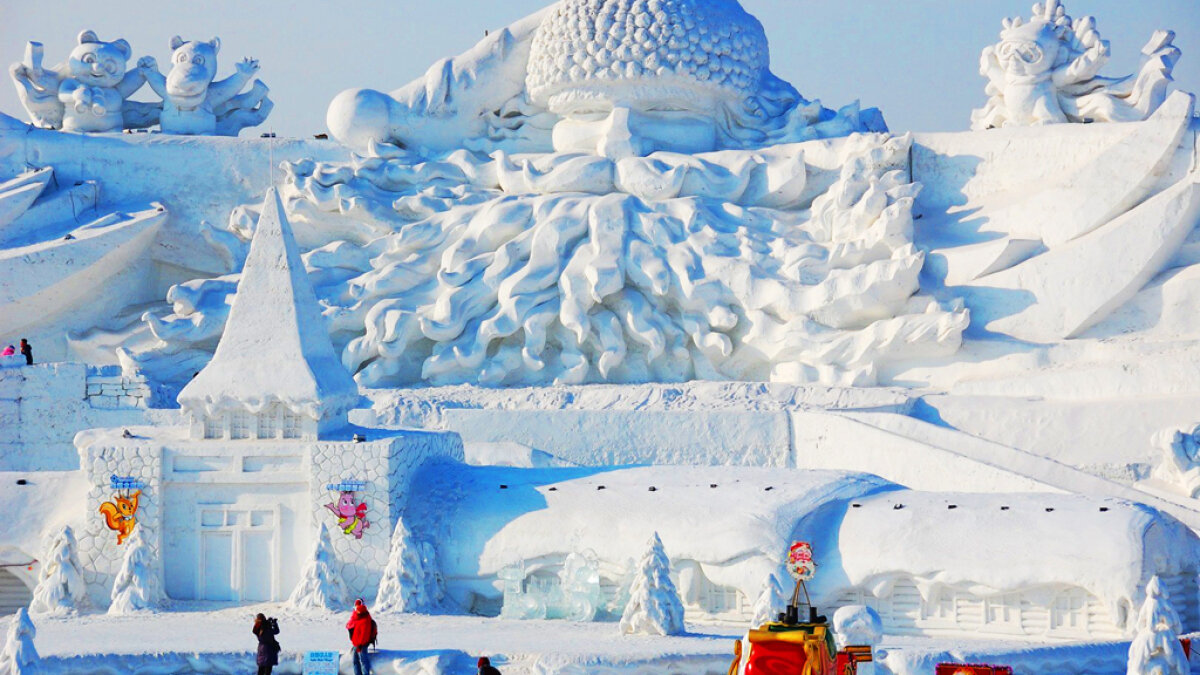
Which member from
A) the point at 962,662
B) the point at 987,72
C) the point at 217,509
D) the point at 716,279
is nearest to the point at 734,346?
the point at 716,279

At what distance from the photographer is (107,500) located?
64.5 ft

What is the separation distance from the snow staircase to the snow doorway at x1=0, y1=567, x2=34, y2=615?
8.35 meters

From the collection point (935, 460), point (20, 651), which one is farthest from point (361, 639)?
point (935, 460)

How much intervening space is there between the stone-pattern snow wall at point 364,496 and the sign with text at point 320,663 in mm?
3594

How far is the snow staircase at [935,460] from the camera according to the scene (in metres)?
20.1

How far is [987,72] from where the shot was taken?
26875 millimetres

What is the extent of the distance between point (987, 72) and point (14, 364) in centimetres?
1290

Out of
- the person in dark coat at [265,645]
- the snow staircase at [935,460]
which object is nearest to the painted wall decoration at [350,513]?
the person in dark coat at [265,645]

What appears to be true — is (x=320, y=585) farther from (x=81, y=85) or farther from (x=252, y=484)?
(x=81, y=85)

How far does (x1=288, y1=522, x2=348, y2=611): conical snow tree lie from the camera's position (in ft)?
61.8

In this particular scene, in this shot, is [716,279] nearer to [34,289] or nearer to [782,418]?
[782,418]

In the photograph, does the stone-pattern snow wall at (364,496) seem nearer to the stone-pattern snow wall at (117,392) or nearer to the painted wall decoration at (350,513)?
the painted wall decoration at (350,513)

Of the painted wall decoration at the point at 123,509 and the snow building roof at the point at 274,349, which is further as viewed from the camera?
the snow building roof at the point at 274,349

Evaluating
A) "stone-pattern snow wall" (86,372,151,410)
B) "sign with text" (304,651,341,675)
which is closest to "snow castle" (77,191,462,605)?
"sign with text" (304,651,341,675)
